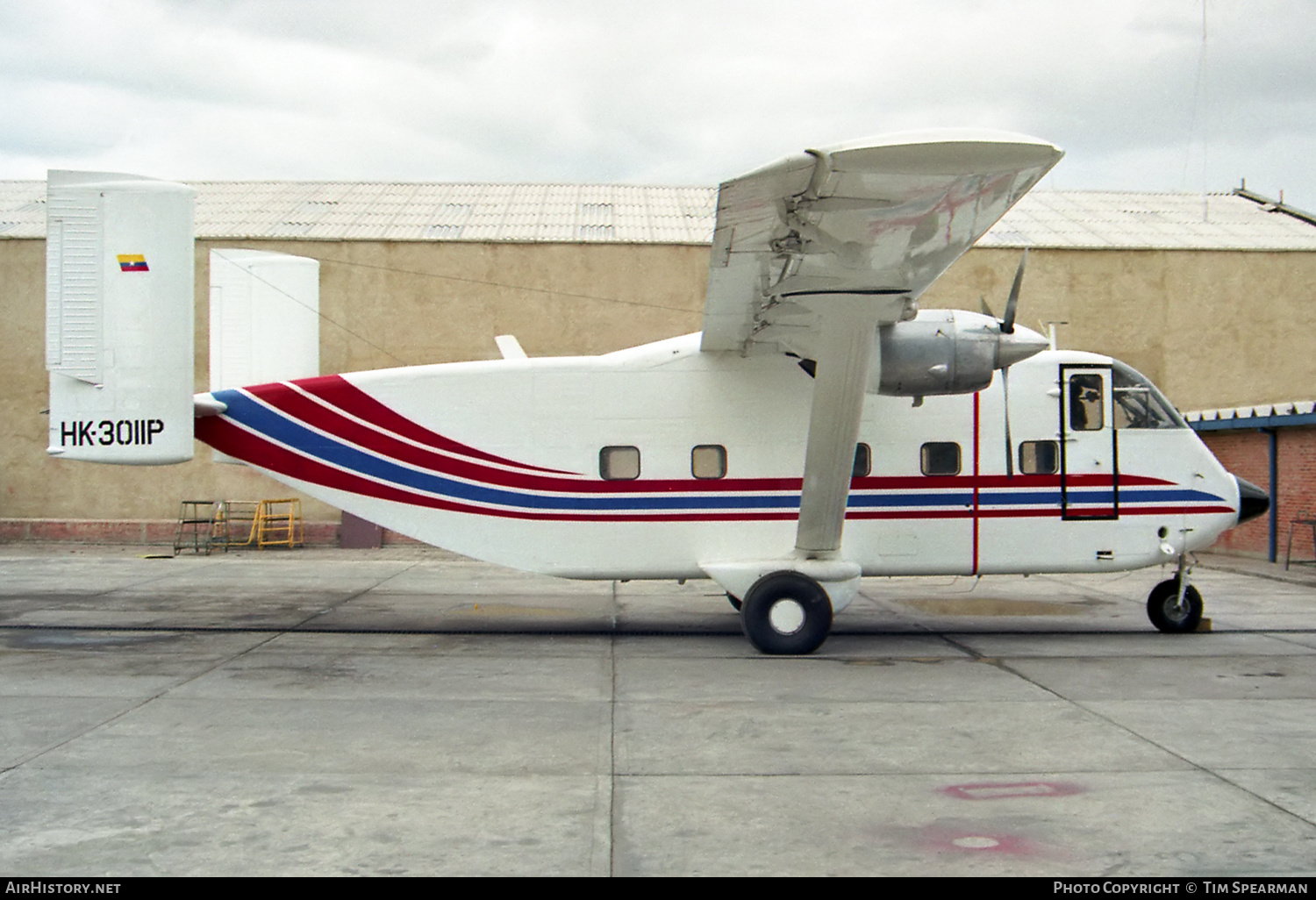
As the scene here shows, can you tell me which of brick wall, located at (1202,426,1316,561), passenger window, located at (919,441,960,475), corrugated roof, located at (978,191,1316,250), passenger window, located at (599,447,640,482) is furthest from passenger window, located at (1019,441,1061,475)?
corrugated roof, located at (978,191,1316,250)

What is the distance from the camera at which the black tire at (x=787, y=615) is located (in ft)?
34.8

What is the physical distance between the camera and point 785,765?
6.69 m

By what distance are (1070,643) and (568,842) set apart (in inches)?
306

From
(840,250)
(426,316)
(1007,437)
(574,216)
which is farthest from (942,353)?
(574,216)

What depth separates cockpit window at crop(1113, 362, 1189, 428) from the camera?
1180 cm

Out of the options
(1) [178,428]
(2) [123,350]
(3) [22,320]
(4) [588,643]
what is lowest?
(4) [588,643]

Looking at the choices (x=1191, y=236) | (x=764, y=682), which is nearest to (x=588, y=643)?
(x=764, y=682)

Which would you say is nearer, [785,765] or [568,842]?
[568,842]

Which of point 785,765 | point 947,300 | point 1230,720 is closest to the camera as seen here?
point 785,765

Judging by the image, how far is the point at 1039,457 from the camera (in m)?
11.7

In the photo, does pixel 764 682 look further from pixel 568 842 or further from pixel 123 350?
pixel 123 350

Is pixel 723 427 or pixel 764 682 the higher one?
pixel 723 427

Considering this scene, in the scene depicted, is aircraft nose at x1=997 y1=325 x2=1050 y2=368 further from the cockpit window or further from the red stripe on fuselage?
the red stripe on fuselage

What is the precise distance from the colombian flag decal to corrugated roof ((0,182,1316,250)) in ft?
47.1
